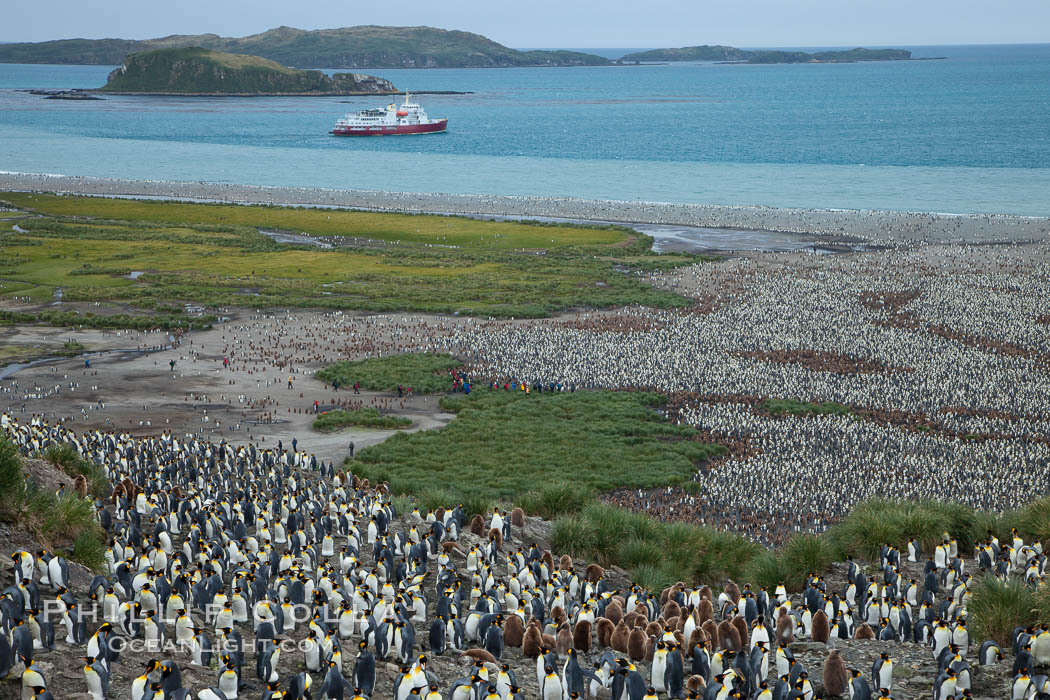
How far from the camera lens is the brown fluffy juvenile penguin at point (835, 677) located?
1253 cm

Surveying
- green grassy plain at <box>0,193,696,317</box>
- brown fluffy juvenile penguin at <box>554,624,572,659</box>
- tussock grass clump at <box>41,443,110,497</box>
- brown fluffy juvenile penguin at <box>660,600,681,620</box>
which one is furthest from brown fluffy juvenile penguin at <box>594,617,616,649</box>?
green grassy plain at <box>0,193,696,317</box>

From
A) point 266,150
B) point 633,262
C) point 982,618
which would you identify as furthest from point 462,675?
point 266,150

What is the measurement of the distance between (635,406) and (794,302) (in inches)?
628

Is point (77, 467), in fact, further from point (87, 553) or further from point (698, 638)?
point (698, 638)

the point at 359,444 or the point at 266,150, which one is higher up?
the point at 266,150

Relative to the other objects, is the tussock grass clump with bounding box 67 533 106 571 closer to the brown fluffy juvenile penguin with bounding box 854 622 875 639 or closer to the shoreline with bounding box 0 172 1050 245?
the brown fluffy juvenile penguin with bounding box 854 622 875 639

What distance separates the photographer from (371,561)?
18.4 metres

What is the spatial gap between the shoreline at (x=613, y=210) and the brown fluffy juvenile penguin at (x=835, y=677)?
180 feet

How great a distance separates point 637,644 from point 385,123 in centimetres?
14559

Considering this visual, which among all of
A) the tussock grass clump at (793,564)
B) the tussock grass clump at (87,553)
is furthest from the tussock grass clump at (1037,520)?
the tussock grass clump at (87,553)

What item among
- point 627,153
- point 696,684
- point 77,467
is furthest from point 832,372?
point 627,153

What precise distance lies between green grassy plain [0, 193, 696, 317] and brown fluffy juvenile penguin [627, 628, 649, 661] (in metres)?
32.3

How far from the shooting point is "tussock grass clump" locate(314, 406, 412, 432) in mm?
31891

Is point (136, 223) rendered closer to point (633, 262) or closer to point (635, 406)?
point (633, 262)
